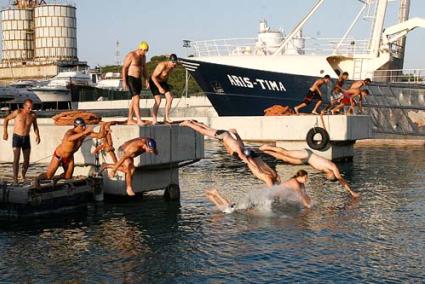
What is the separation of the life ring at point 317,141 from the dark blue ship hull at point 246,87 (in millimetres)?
6994

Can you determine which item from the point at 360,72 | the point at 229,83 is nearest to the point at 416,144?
the point at 360,72

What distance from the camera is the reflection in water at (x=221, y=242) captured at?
9.23 metres

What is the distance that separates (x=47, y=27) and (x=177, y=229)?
299 ft

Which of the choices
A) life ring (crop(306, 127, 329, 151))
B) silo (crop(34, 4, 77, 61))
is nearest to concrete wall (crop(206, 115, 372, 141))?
life ring (crop(306, 127, 329, 151))

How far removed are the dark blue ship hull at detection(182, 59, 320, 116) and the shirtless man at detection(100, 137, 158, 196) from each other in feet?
56.9

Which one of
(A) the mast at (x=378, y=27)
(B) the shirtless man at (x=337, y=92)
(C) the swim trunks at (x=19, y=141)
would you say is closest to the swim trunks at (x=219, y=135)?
(C) the swim trunks at (x=19, y=141)

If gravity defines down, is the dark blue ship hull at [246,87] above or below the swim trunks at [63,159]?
above

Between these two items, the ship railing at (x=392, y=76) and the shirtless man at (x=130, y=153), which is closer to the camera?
the shirtless man at (x=130, y=153)

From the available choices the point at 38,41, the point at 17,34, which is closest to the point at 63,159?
the point at 38,41

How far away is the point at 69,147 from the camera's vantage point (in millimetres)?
13805

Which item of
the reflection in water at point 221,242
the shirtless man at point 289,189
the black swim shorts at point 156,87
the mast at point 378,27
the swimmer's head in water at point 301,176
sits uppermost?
the mast at point 378,27

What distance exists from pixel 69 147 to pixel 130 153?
1.18 meters

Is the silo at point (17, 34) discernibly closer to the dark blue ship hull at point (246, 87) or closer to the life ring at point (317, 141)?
the dark blue ship hull at point (246, 87)

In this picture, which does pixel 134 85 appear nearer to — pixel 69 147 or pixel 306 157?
pixel 69 147
